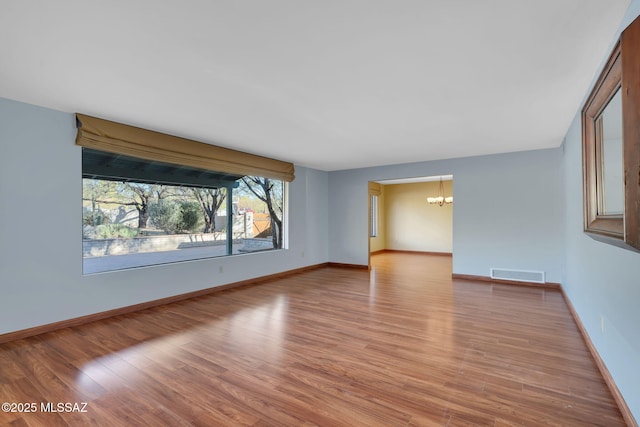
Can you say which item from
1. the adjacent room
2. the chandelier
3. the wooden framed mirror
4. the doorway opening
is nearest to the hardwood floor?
the adjacent room

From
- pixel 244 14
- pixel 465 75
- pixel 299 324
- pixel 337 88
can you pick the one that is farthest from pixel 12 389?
pixel 465 75

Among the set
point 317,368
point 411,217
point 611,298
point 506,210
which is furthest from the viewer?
point 411,217

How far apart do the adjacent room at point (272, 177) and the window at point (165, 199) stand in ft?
0.10

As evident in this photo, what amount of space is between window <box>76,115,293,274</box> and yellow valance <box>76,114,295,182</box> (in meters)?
0.01

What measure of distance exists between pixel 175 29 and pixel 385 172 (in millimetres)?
5436

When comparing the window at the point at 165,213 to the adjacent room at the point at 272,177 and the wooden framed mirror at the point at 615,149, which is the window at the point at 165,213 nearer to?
the adjacent room at the point at 272,177

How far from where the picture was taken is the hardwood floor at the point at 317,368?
1859 mm

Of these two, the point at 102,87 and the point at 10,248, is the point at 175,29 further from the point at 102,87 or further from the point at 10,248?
the point at 10,248

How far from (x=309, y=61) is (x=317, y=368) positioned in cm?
238

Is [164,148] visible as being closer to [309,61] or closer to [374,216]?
[309,61]

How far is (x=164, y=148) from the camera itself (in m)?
4.05

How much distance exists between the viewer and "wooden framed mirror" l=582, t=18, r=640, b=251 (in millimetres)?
1113

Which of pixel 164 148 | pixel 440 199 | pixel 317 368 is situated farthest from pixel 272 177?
pixel 440 199

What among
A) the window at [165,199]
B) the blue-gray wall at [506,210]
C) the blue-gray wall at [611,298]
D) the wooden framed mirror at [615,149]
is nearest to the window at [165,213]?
the window at [165,199]
